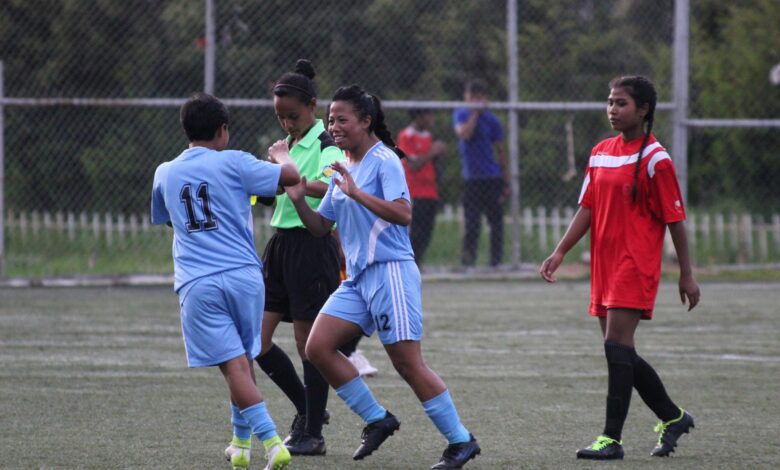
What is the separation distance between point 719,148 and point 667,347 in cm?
1260

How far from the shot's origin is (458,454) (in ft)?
18.4

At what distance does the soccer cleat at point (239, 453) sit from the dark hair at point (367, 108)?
141 centimetres

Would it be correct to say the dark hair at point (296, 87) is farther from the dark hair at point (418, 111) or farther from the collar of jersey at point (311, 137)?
the dark hair at point (418, 111)

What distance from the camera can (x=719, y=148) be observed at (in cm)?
2194

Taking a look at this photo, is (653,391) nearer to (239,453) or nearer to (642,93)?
(642,93)

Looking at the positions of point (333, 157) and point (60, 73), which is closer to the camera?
point (333, 157)

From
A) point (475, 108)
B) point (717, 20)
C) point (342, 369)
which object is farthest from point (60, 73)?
point (717, 20)

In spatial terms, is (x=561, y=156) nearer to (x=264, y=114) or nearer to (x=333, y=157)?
(x=264, y=114)

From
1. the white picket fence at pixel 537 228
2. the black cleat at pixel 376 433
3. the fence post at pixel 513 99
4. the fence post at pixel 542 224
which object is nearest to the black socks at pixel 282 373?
the black cleat at pixel 376 433

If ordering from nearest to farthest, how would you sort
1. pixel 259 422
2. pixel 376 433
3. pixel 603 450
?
pixel 259 422, pixel 376 433, pixel 603 450

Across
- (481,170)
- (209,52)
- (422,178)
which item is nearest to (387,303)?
(209,52)

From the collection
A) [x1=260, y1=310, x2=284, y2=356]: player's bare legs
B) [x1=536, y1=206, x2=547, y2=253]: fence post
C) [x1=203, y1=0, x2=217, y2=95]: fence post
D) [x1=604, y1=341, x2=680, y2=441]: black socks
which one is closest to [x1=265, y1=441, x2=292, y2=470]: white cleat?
[x1=260, y1=310, x2=284, y2=356]: player's bare legs

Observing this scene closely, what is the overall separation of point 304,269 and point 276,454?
129 cm

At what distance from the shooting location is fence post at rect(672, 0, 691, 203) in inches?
599
